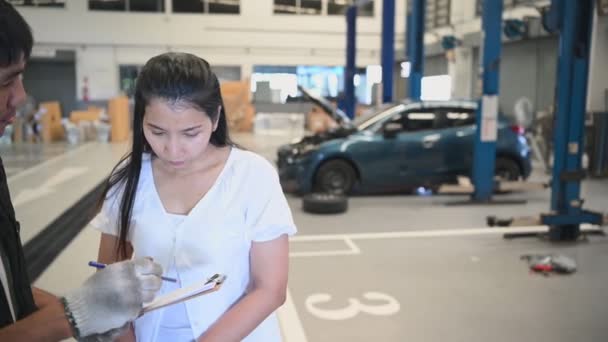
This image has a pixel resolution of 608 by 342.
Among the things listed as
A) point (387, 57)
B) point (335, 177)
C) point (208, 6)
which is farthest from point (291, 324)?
point (208, 6)

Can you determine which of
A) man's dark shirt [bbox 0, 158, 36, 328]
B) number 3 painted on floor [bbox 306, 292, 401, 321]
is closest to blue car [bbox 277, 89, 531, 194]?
number 3 painted on floor [bbox 306, 292, 401, 321]

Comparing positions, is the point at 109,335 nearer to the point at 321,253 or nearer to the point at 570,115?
the point at 321,253

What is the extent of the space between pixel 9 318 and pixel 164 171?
0.51 meters

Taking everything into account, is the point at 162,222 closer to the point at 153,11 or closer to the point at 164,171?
the point at 164,171

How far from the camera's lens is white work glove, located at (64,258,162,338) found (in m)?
1.09

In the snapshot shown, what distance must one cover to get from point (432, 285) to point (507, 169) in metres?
4.40

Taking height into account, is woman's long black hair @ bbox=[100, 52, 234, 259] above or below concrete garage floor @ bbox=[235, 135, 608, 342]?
above

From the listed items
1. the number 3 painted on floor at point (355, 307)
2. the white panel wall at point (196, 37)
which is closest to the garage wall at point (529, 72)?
the white panel wall at point (196, 37)

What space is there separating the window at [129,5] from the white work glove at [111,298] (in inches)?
832

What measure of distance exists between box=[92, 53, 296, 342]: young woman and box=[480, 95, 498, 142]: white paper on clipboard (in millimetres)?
5732

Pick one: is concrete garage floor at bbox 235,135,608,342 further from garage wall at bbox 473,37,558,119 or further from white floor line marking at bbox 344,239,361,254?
garage wall at bbox 473,37,558,119

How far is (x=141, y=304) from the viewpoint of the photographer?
1.12 meters

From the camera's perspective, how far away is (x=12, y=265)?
3.99 feet

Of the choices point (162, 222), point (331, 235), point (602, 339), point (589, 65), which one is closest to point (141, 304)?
point (162, 222)
